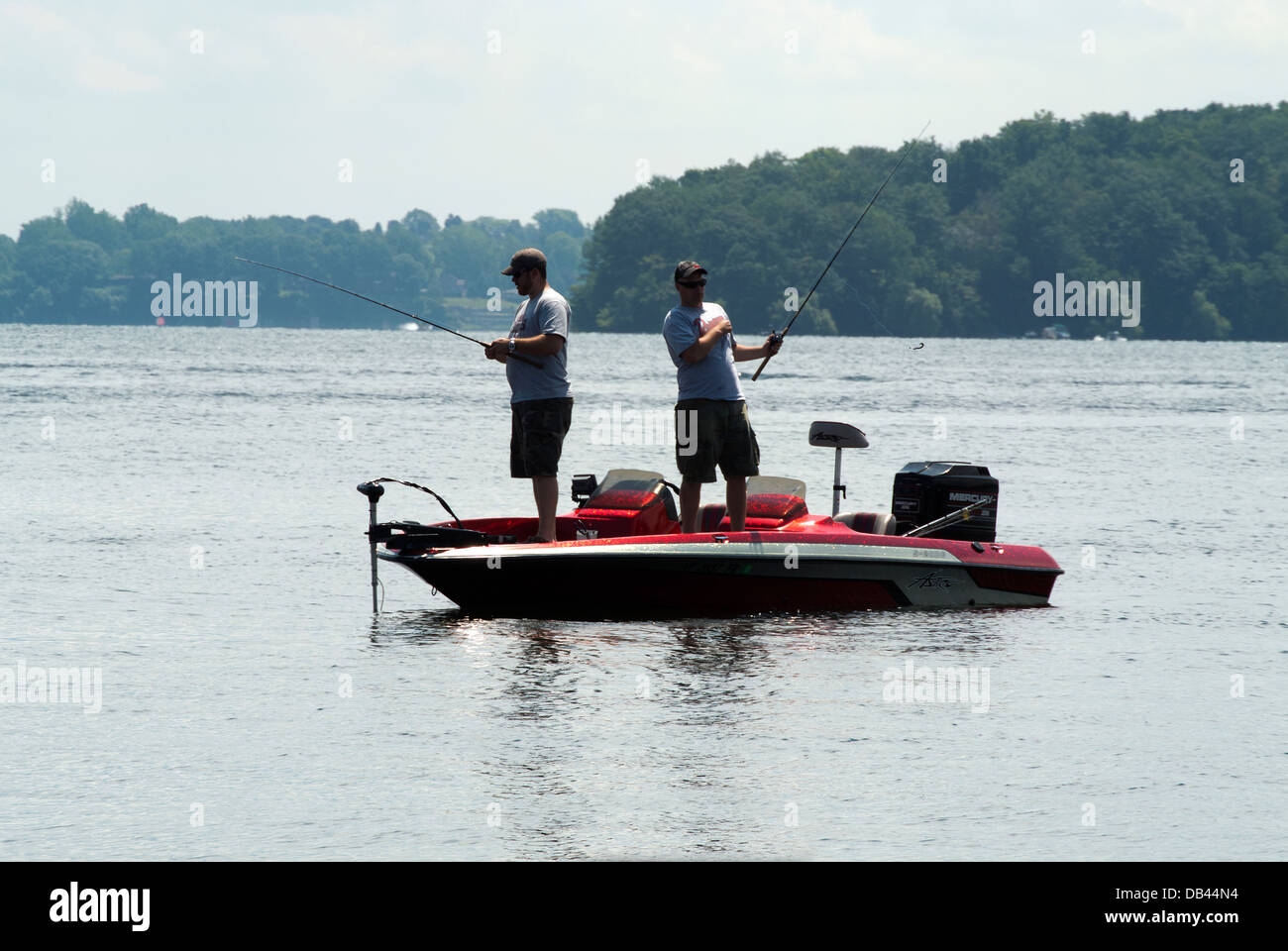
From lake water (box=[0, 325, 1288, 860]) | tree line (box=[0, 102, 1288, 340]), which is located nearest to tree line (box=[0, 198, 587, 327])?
tree line (box=[0, 102, 1288, 340])

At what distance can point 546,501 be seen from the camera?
10812mm

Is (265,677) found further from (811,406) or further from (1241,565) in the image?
(811,406)

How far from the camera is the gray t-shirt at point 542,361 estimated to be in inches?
412

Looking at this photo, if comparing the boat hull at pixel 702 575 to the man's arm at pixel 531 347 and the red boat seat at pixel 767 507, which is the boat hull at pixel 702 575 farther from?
the man's arm at pixel 531 347

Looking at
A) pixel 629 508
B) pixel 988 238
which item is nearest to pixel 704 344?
pixel 629 508

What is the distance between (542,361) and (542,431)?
433 mm

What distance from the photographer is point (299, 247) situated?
176875 millimetres

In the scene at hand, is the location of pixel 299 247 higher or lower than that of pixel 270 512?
higher

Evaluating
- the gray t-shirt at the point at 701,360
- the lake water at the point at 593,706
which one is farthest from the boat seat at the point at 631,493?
the gray t-shirt at the point at 701,360

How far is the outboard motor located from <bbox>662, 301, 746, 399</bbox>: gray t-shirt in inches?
80.2

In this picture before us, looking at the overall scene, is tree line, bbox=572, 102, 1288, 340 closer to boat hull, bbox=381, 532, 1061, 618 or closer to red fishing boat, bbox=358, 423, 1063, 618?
red fishing boat, bbox=358, 423, 1063, 618

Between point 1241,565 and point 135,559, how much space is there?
9566 mm

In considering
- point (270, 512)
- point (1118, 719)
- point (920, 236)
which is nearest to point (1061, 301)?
point (920, 236)

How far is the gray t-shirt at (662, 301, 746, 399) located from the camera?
34.6 ft
